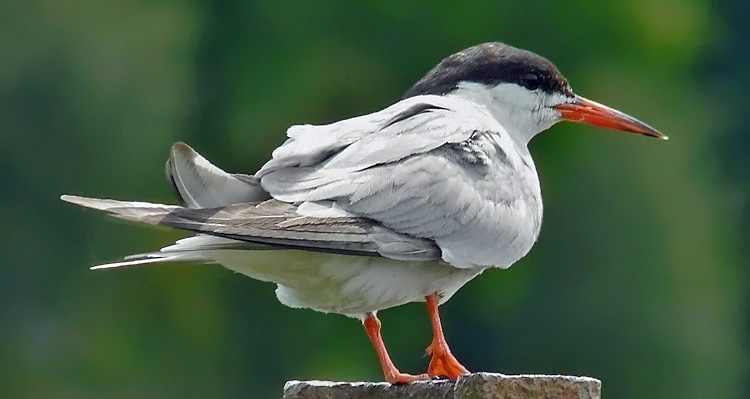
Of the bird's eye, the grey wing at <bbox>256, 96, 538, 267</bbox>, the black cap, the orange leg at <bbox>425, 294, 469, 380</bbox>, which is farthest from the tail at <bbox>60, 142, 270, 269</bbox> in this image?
the bird's eye

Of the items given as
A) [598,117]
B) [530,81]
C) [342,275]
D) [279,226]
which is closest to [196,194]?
[279,226]

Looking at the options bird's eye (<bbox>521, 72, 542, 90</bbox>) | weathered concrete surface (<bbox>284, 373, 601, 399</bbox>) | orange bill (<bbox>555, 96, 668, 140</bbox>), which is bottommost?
weathered concrete surface (<bbox>284, 373, 601, 399</bbox>)

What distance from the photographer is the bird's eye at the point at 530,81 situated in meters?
5.41

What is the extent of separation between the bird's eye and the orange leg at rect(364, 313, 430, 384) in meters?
0.94

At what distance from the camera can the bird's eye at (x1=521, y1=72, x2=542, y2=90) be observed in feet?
17.7

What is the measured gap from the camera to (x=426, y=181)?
15.4ft

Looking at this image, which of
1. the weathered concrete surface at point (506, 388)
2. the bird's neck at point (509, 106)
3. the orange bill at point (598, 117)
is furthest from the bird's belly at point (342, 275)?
the orange bill at point (598, 117)

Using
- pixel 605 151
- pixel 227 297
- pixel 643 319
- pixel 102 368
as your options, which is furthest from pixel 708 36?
pixel 102 368

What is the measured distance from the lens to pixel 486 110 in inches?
207

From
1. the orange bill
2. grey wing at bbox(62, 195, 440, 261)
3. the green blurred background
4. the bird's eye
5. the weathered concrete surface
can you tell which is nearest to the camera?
the weathered concrete surface

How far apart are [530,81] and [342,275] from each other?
113 centimetres

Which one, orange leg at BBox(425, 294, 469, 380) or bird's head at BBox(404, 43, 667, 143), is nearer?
orange leg at BBox(425, 294, 469, 380)

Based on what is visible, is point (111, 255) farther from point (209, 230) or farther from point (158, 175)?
point (209, 230)

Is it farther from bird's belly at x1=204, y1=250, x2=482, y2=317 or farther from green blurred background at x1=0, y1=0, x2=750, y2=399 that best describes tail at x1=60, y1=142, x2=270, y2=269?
green blurred background at x1=0, y1=0, x2=750, y2=399
